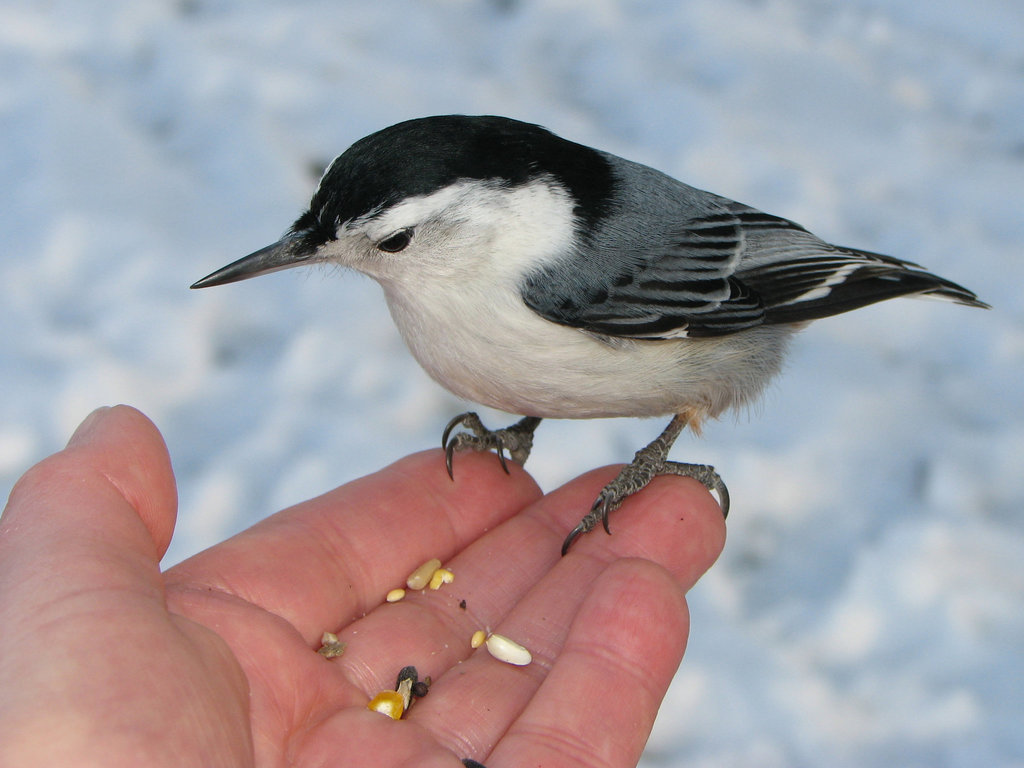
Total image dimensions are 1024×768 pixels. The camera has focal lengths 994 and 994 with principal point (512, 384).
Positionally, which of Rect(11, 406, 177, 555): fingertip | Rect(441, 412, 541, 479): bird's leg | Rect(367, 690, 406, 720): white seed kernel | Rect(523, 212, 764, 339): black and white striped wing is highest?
Rect(523, 212, 764, 339): black and white striped wing

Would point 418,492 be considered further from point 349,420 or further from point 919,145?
point 919,145

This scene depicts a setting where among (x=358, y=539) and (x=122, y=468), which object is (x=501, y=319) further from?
(x=122, y=468)

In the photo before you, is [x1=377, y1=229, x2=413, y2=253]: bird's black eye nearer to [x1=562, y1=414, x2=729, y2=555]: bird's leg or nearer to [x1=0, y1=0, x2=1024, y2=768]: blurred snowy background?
[x1=0, y1=0, x2=1024, y2=768]: blurred snowy background

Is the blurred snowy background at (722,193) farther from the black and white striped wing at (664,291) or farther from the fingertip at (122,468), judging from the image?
the fingertip at (122,468)

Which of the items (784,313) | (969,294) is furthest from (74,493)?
(969,294)

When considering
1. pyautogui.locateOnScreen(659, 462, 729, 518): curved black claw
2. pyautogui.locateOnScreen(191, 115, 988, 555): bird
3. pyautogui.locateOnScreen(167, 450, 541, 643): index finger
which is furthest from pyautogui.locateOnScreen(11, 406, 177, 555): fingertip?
pyautogui.locateOnScreen(659, 462, 729, 518): curved black claw

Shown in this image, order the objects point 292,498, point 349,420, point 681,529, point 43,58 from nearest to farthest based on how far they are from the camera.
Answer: point 681,529
point 292,498
point 349,420
point 43,58
